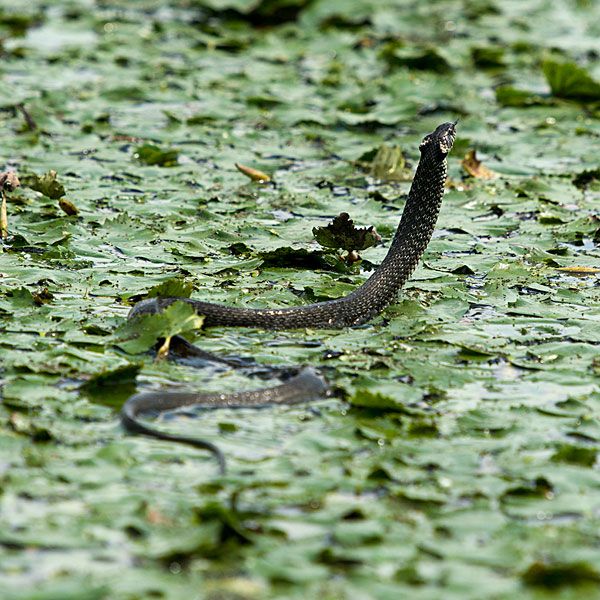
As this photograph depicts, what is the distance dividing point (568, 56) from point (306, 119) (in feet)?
14.4

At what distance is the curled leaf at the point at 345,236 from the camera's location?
841 cm

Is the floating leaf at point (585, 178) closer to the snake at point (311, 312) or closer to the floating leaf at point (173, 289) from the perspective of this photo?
the snake at point (311, 312)

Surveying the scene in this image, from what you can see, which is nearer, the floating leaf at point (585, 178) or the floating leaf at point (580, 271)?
the floating leaf at point (580, 271)

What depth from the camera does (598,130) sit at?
39.5ft

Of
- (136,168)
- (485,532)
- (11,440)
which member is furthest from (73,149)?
(485,532)

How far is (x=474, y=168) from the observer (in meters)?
10.7

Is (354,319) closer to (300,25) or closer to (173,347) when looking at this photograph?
(173,347)

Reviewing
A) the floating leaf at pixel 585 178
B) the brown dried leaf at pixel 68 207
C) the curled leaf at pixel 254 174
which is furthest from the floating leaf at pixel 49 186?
the floating leaf at pixel 585 178

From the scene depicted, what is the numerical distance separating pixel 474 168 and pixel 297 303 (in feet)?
11.4

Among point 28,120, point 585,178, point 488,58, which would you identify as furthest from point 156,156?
point 488,58

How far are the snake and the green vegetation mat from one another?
93 millimetres

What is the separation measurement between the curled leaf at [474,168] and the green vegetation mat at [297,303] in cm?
2

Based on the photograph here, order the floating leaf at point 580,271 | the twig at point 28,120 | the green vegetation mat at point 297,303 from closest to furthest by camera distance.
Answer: the green vegetation mat at point 297,303 < the floating leaf at point 580,271 < the twig at point 28,120

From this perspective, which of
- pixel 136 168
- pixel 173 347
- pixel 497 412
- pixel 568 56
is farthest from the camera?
pixel 568 56
